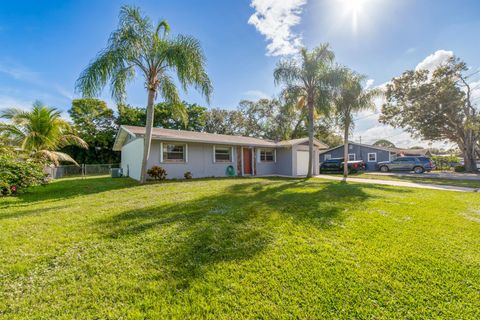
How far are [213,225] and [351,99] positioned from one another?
14075 mm

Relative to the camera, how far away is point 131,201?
6133 mm

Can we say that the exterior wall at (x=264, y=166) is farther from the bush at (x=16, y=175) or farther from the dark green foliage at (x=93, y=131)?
the dark green foliage at (x=93, y=131)

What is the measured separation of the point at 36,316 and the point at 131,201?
14.7 ft

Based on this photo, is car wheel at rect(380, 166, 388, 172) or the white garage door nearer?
the white garage door

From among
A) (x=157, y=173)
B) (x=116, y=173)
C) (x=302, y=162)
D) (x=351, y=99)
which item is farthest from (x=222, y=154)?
(x=351, y=99)

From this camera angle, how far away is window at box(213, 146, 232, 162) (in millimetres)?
13844

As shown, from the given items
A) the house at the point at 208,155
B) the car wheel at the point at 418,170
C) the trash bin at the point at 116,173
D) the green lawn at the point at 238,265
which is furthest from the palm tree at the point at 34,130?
the car wheel at the point at 418,170

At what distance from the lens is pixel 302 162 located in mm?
17047

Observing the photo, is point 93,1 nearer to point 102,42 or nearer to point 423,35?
point 102,42

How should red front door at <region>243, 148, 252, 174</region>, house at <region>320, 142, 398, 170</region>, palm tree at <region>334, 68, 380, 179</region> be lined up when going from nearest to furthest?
palm tree at <region>334, 68, 380, 179</region>, red front door at <region>243, 148, 252, 174</region>, house at <region>320, 142, 398, 170</region>

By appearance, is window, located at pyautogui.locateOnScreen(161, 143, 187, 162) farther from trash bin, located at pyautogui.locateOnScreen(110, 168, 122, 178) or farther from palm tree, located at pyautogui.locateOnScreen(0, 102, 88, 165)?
palm tree, located at pyautogui.locateOnScreen(0, 102, 88, 165)

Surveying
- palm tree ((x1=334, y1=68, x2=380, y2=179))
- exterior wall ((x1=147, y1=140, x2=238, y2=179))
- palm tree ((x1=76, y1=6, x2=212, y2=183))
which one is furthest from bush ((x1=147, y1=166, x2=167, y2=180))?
palm tree ((x1=334, y1=68, x2=380, y2=179))

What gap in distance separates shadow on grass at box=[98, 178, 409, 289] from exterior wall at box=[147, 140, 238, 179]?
247 inches

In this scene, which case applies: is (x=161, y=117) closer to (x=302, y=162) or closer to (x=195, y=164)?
(x=195, y=164)
